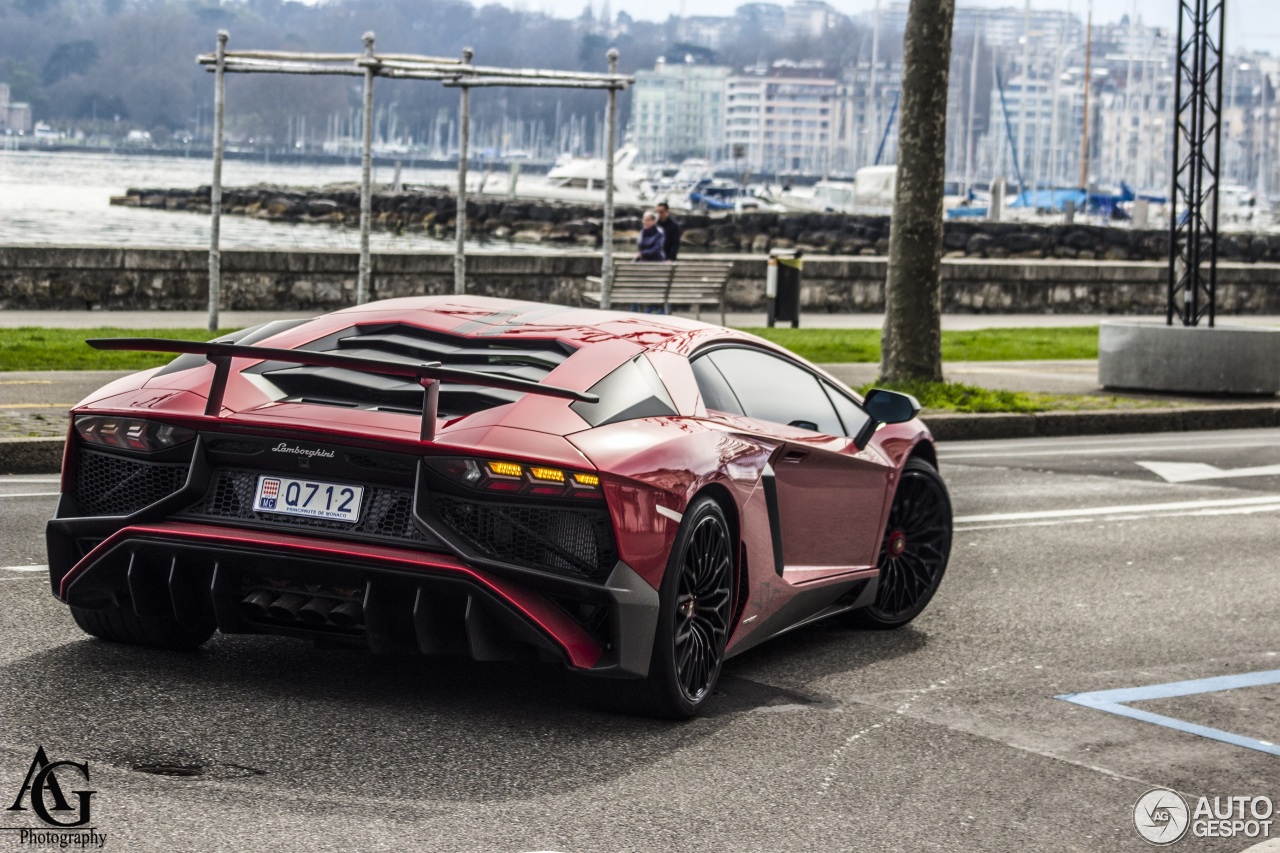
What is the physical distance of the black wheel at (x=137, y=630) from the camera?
6.34m

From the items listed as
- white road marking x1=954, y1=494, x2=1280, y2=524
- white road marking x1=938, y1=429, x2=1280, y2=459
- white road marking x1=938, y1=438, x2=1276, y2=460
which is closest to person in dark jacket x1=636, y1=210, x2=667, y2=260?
white road marking x1=938, y1=429, x2=1280, y2=459

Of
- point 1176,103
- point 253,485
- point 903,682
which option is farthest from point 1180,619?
point 1176,103

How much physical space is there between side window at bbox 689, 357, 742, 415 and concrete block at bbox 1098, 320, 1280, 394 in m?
12.6

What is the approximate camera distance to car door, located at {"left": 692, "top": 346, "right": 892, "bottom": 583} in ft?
22.0

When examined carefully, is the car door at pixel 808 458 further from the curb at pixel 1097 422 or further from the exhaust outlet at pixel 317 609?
the curb at pixel 1097 422

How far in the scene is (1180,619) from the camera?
26.9 feet

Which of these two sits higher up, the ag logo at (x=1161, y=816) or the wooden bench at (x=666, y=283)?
the wooden bench at (x=666, y=283)

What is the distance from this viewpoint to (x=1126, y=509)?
11461mm

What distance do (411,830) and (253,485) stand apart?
1433 mm

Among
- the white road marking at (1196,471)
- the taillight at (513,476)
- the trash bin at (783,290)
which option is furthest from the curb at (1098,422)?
the taillight at (513,476)

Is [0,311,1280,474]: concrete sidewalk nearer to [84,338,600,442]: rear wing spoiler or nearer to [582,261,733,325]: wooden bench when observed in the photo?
[582,261,733,325]: wooden bench

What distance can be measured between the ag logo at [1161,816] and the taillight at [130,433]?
9.74ft

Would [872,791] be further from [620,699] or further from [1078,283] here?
[1078,283]

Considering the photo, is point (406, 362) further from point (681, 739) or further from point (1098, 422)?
point (1098, 422)
